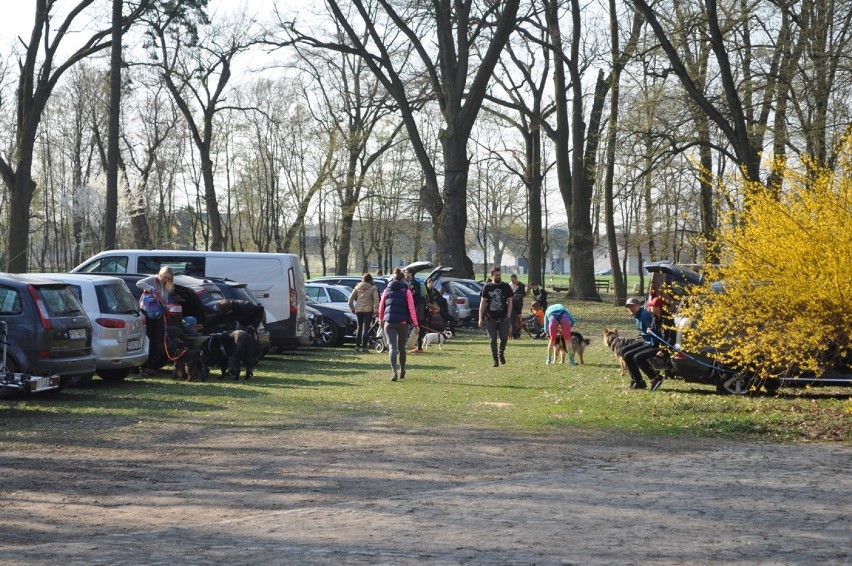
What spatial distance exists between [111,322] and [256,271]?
7025 millimetres

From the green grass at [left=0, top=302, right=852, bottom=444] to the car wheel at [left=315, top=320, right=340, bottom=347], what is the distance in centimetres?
716

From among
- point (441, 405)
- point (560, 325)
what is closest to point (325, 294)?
point (560, 325)

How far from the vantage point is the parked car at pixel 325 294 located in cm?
3023

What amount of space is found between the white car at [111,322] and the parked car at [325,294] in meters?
13.0

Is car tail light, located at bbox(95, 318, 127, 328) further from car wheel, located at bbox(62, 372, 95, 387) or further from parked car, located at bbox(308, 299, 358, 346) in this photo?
parked car, located at bbox(308, 299, 358, 346)

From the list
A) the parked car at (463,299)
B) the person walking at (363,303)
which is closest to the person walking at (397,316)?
the person walking at (363,303)

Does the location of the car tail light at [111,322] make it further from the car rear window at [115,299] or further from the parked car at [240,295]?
the parked car at [240,295]

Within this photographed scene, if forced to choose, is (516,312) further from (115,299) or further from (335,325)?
(115,299)

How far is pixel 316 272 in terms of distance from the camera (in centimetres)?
14838

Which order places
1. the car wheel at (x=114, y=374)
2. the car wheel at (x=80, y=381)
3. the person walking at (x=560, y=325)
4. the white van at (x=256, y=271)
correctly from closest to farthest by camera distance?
the car wheel at (x=80, y=381), the car wheel at (x=114, y=374), the person walking at (x=560, y=325), the white van at (x=256, y=271)

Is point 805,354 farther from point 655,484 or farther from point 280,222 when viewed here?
point 280,222

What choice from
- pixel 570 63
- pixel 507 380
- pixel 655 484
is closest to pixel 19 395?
pixel 507 380

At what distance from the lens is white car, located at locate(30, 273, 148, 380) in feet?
53.4

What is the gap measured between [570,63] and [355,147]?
17.6 metres
